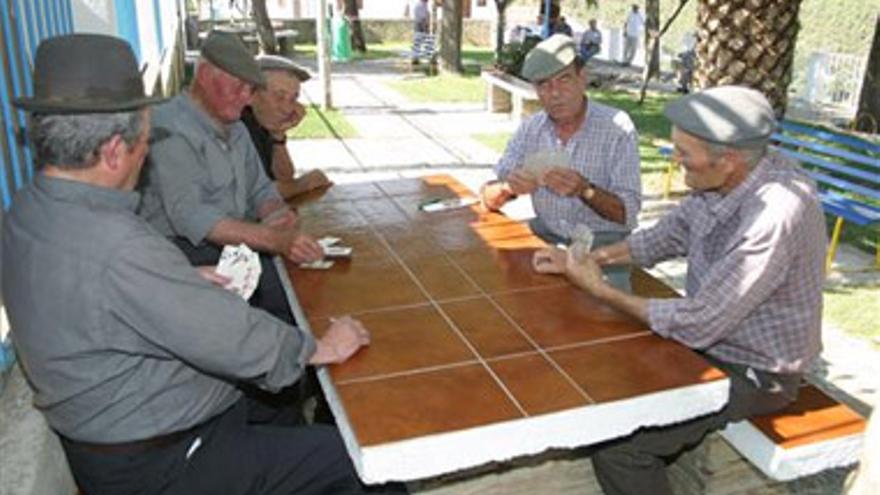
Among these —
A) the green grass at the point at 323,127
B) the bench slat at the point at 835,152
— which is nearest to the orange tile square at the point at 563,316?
the bench slat at the point at 835,152

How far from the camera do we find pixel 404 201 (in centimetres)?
395

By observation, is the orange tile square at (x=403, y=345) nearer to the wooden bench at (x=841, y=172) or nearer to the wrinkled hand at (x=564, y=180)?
the wrinkled hand at (x=564, y=180)

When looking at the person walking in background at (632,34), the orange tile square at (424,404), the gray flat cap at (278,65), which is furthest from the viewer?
the person walking in background at (632,34)

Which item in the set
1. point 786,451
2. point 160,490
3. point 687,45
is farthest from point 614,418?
point 687,45

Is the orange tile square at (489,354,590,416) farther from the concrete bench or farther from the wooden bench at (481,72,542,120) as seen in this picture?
the wooden bench at (481,72,542,120)

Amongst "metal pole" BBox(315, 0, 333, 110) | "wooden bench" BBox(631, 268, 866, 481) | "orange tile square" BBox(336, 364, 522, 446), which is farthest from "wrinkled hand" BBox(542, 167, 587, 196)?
"metal pole" BBox(315, 0, 333, 110)

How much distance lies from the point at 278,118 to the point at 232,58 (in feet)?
3.07

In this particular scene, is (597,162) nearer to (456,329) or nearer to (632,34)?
(456,329)

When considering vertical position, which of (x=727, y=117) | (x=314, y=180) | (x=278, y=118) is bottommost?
(x=314, y=180)

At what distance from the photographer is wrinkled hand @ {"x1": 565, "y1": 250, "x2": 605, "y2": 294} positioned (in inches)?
105

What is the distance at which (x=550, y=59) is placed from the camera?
12.2ft

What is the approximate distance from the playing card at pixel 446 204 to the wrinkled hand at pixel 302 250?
2.80 ft

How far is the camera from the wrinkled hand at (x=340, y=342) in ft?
7.38

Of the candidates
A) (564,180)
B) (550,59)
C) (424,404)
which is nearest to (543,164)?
(564,180)
